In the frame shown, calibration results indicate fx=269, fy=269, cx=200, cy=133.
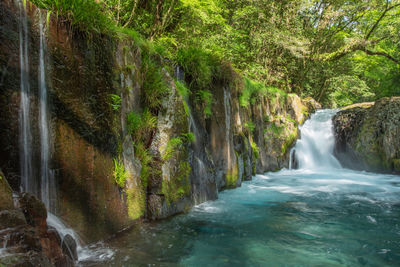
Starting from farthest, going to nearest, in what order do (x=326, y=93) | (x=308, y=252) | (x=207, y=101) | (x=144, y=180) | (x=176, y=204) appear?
(x=326, y=93), (x=207, y=101), (x=176, y=204), (x=144, y=180), (x=308, y=252)

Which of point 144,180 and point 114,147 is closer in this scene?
point 114,147

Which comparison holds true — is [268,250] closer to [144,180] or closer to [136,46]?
[144,180]

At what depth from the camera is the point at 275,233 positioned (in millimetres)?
4461

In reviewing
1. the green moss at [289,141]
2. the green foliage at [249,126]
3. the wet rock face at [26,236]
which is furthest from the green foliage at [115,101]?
the green moss at [289,141]

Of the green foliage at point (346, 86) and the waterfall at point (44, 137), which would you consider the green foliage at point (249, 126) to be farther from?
the green foliage at point (346, 86)

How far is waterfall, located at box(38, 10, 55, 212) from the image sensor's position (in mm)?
3289

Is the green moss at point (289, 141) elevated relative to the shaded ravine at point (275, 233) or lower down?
elevated

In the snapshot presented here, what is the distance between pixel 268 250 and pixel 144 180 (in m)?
2.36

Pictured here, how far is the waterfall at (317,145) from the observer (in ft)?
42.1

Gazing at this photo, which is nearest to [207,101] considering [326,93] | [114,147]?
[114,147]

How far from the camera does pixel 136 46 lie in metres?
5.00

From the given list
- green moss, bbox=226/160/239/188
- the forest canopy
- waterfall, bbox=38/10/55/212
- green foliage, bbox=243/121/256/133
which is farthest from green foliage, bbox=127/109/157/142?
green foliage, bbox=243/121/256/133

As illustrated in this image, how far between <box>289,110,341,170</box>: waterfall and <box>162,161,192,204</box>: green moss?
8.28 metres

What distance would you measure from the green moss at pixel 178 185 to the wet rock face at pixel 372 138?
367 inches
